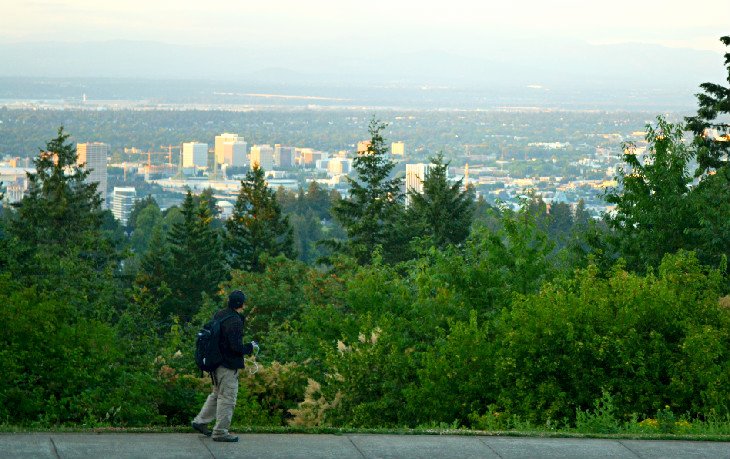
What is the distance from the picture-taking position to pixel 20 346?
47.4 ft

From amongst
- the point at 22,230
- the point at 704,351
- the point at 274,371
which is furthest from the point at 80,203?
the point at 704,351

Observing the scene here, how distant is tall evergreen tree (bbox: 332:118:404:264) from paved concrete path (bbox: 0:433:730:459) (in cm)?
4592

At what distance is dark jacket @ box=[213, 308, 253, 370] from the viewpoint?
11.7 meters

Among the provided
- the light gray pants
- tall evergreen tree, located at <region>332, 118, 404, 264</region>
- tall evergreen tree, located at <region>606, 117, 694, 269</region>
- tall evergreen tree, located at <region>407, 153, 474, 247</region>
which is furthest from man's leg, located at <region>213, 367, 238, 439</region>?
tall evergreen tree, located at <region>407, 153, 474, 247</region>

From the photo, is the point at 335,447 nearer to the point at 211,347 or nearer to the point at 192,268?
→ the point at 211,347

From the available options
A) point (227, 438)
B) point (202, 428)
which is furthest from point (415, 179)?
point (227, 438)

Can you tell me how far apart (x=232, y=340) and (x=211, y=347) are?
0.74ft

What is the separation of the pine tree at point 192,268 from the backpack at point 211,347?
49.4m

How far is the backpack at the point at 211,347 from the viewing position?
38.6 feet

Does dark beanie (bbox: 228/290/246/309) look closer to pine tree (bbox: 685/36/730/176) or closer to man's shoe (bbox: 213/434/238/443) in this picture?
man's shoe (bbox: 213/434/238/443)

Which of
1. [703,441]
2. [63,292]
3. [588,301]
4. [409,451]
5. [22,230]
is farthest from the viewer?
[22,230]

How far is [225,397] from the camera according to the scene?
11883 millimetres

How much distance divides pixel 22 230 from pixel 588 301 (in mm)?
53962

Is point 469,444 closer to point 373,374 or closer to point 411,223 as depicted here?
point 373,374
